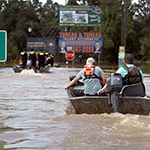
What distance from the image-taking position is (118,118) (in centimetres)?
940

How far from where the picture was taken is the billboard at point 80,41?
4769 cm

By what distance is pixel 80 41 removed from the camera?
48.1 m

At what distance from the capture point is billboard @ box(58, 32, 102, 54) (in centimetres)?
4769

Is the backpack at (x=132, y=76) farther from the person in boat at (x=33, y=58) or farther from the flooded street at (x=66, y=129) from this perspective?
the person in boat at (x=33, y=58)

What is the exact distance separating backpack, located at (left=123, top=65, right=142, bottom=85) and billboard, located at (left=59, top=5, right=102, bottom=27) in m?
39.4

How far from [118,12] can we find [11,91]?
5651 centimetres

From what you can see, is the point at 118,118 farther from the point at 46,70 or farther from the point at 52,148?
the point at 46,70

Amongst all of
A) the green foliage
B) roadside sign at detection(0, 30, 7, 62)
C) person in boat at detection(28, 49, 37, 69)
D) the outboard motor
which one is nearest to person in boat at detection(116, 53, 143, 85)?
the outboard motor

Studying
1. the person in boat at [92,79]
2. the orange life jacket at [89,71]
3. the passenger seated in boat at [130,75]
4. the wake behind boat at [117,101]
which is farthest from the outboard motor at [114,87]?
the orange life jacket at [89,71]

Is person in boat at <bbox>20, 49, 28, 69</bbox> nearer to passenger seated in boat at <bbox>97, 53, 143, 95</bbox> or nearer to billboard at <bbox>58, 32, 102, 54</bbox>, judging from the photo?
billboard at <bbox>58, 32, 102, 54</bbox>

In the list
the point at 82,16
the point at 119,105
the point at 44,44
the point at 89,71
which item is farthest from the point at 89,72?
the point at 44,44

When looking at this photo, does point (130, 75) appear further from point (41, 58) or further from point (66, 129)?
point (41, 58)

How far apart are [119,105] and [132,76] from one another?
68 centimetres

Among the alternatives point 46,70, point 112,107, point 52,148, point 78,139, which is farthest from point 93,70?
point 46,70
